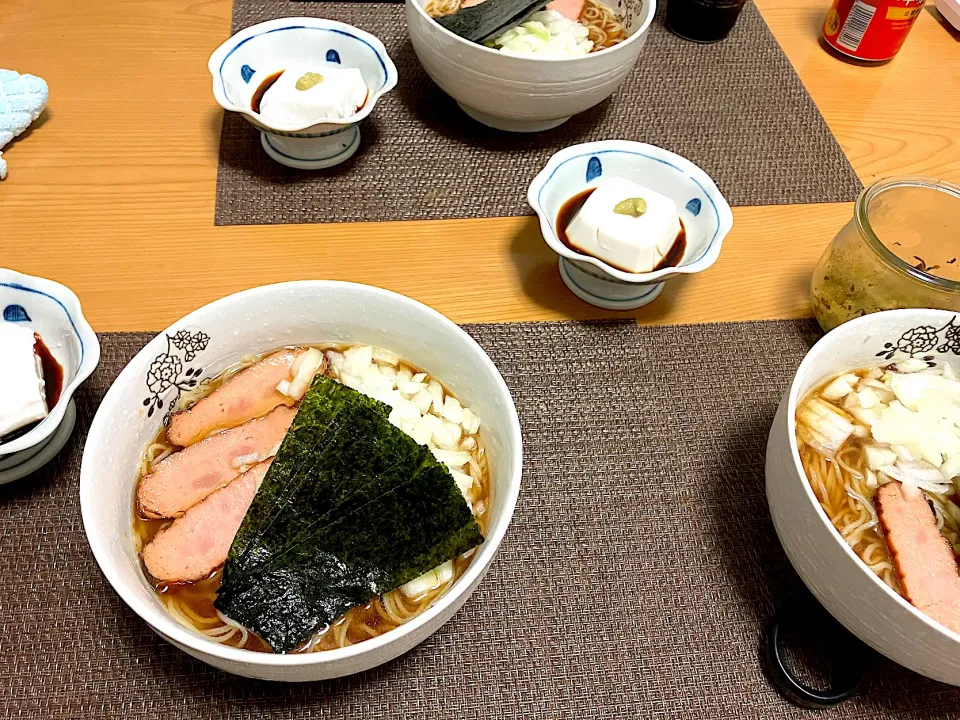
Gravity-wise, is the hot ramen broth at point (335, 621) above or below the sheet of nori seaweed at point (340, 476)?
below

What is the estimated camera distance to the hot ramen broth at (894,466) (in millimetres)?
873

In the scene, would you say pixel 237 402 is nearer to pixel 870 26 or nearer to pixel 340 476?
pixel 340 476

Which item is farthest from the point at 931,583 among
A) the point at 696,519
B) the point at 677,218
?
the point at 677,218

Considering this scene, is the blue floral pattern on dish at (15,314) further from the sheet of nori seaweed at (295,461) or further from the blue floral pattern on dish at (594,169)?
the blue floral pattern on dish at (594,169)

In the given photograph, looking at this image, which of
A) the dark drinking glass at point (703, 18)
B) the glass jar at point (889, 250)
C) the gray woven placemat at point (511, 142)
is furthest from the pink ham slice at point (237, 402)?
the dark drinking glass at point (703, 18)

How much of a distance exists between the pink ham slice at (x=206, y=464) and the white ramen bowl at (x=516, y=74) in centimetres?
76

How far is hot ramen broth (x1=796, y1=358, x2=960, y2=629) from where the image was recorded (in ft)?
2.86

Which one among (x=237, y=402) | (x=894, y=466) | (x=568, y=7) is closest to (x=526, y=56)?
(x=568, y=7)

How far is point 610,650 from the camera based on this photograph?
2.98 feet

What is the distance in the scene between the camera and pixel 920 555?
2.85 feet

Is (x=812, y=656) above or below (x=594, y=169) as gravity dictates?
below

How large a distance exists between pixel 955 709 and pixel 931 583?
0.61ft

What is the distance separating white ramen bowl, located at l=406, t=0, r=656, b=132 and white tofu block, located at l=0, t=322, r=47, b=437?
2.87 feet

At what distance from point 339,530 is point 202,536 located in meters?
0.19
